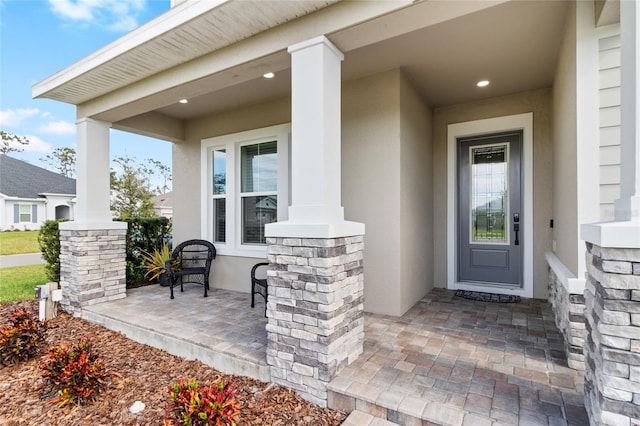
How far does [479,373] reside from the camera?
2.23 metres

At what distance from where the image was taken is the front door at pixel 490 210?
4395 millimetres

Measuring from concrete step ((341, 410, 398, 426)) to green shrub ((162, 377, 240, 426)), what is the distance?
27.0 inches

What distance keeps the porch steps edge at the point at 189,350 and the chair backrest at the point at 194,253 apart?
143 cm

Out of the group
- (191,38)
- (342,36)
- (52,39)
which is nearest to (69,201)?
(52,39)

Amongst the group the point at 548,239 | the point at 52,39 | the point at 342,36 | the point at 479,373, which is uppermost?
the point at 52,39

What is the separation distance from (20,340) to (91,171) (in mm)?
Answer: 2216

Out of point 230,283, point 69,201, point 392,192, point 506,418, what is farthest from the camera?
point 69,201

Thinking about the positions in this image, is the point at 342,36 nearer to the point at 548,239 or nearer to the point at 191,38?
the point at 191,38

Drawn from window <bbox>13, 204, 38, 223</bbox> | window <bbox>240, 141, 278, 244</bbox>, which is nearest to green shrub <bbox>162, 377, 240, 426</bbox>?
window <bbox>240, 141, 278, 244</bbox>

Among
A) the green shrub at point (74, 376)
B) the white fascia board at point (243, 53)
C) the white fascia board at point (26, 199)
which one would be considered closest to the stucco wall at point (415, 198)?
the white fascia board at point (243, 53)

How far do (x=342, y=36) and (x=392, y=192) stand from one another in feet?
5.85

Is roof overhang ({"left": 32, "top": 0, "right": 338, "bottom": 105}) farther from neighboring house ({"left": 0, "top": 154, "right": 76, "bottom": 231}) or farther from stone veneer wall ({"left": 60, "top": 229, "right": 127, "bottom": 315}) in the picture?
neighboring house ({"left": 0, "top": 154, "right": 76, "bottom": 231})

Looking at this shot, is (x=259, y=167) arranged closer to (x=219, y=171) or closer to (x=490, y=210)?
(x=219, y=171)

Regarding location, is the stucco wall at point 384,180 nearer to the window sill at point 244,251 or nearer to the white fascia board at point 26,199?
the window sill at point 244,251
